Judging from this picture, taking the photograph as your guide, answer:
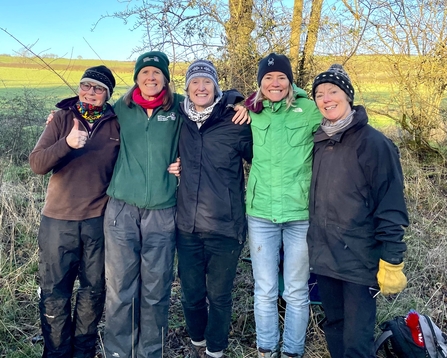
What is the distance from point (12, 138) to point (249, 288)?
21.8 ft

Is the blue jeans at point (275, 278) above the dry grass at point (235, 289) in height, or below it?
above

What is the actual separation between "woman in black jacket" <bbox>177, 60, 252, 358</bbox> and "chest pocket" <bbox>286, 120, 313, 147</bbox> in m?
0.34

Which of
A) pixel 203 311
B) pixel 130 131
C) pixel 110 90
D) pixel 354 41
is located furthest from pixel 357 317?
pixel 354 41

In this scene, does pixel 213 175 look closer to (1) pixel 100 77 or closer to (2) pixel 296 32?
(1) pixel 100 77

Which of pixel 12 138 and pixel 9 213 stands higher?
pixel 12 138

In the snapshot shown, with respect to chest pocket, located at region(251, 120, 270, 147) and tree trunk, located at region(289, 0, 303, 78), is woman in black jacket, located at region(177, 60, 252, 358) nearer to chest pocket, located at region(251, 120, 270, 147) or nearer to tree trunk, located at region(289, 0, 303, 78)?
chest pocket, located at region(251, 120, 270, 147)

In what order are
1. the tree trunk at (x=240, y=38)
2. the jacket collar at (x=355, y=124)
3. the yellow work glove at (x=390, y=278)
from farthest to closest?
the tree trunk at (x=240, y=38) < the jacket collar at (x=355, y=124) < the yellow work glove at (x=390, y=278)

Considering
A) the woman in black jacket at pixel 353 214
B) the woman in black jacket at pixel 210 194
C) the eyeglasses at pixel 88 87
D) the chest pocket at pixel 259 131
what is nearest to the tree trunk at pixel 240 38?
the woman in black jacket at pixel 210 194

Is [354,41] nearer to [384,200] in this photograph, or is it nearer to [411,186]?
[411,186]

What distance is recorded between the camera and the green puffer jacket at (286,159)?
281 centimetres

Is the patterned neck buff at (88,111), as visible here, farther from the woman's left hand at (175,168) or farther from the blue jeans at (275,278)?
the blue jeans at (275,278)

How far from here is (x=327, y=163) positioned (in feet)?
8.52

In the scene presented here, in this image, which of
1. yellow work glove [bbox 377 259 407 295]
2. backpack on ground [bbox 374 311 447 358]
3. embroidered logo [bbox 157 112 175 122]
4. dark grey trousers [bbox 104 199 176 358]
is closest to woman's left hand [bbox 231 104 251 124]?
embroidered logo [bbox 157 112 175 122]

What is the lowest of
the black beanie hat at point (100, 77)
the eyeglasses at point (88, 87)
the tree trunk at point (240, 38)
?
the eyeglasses at point (88, 87)
